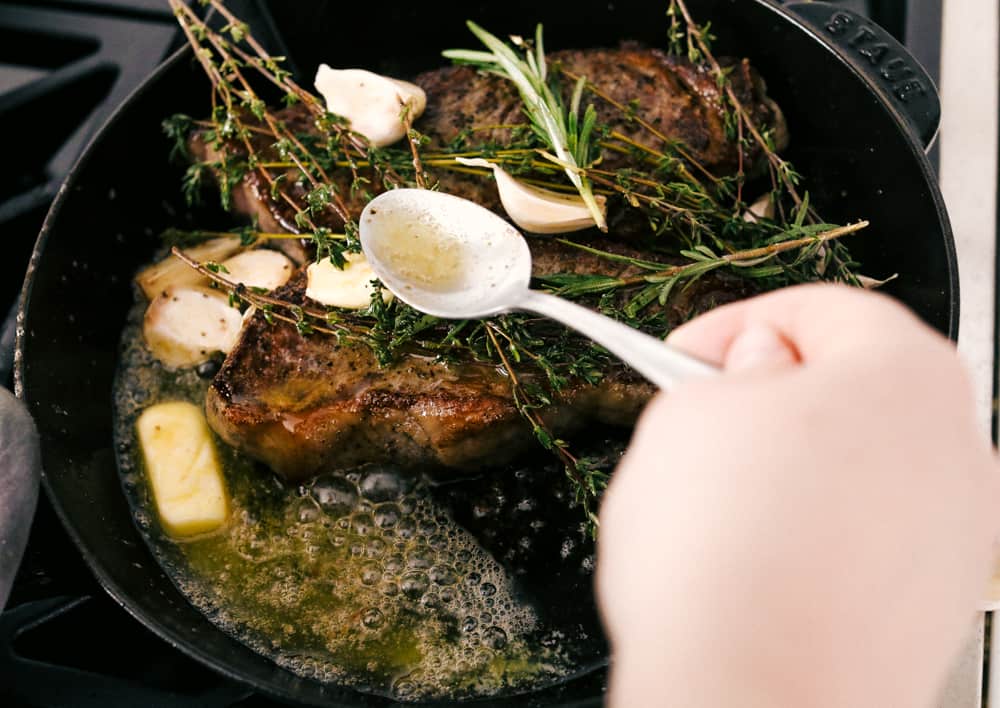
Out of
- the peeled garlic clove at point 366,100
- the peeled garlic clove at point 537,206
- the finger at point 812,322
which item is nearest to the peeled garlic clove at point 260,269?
the peeled garlic clove at point 366,100

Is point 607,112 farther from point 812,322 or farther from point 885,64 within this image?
point 812,322

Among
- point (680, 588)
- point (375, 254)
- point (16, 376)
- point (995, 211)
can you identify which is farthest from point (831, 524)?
point (995, 211)

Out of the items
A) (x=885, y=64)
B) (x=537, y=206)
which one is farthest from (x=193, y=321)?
(x=885, y=64)

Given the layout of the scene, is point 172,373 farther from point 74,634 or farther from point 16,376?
point 74,634

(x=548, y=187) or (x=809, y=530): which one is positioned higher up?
(x=809, y=530)

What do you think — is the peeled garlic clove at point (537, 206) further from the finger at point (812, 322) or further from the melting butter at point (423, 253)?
the finger at point (812, 322)

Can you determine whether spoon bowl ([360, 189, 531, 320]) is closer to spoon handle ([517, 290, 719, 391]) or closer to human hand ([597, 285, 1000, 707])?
spoon handle ([517, 290, 719, 391])
